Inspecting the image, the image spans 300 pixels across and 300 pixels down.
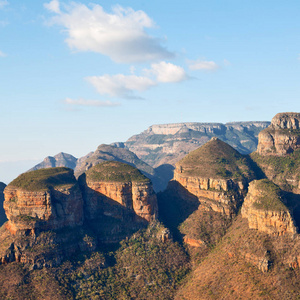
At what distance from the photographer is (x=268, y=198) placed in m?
98.9

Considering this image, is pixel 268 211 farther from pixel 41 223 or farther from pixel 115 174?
pixel 41 223

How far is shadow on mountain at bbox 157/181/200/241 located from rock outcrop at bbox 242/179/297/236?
21.2 m

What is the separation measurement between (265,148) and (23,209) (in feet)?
298

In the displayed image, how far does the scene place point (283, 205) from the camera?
309 feet

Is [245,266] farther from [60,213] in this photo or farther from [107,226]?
[60,213]

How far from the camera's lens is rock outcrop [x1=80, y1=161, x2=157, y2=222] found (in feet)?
375

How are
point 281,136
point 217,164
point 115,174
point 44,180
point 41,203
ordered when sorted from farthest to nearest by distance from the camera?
point 281,136
point 217,164
point 115,174
point 44,180
point 41,203

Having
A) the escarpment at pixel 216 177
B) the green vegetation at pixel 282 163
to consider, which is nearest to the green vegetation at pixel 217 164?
→ the escarpment at pixel 216 177

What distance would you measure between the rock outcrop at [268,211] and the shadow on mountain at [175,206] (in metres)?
21.2

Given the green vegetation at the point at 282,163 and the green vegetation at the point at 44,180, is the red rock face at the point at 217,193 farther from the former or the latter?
the green vegetation at the point at 44,180

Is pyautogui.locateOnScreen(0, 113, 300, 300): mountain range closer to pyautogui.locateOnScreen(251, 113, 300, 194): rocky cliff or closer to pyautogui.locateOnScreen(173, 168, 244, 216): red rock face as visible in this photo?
pyautogui.locateOnScreen(173, 168, 244, 216): red rock face

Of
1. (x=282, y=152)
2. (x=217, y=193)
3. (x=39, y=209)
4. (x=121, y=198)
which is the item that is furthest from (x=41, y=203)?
(x=282, y=152)

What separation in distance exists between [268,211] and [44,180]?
5892cm

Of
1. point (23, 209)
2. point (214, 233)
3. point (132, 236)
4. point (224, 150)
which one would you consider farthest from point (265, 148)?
point (23, 209)
